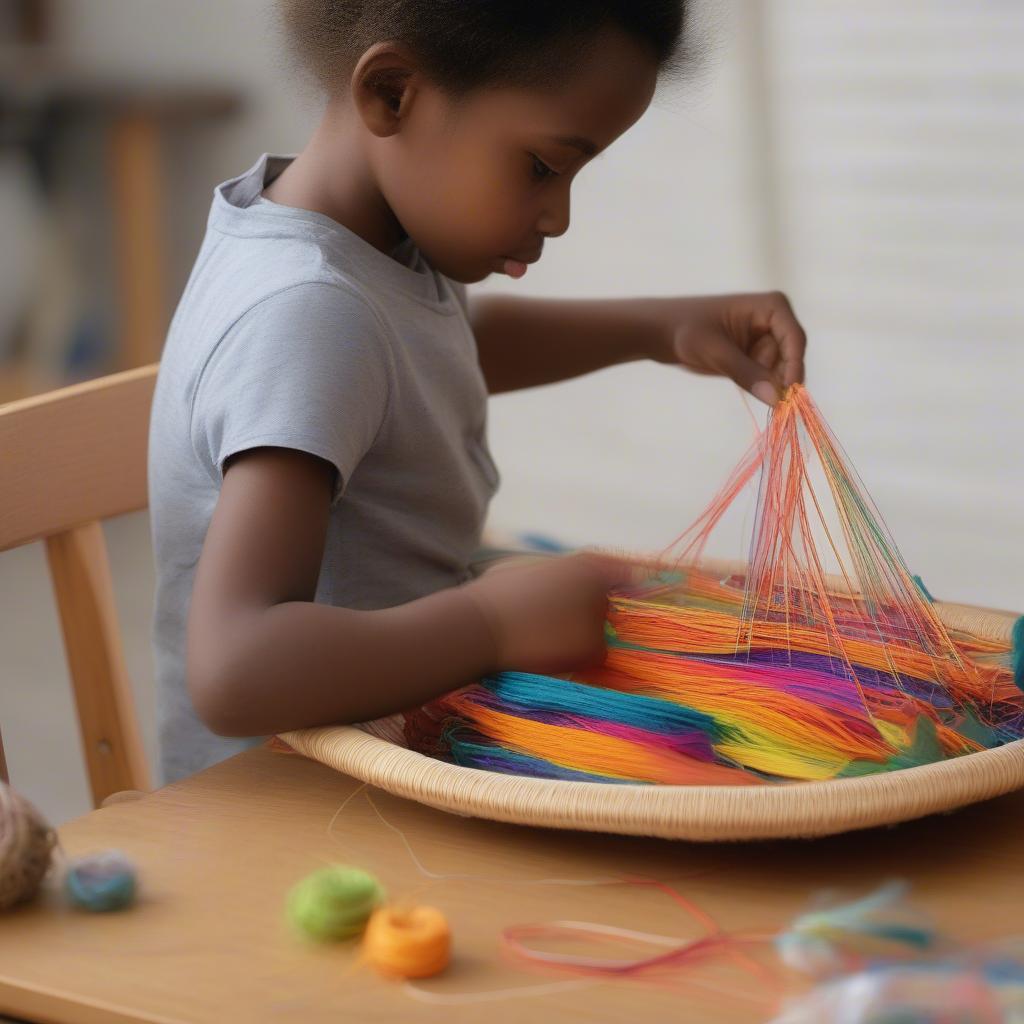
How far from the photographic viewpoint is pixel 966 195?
10.3 ft

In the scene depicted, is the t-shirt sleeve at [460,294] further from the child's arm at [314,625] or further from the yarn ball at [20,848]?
the yarn ball at [20,848]

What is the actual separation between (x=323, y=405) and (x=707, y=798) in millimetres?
345

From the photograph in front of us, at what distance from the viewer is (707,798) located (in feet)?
2.19

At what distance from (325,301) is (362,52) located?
0.59 ft

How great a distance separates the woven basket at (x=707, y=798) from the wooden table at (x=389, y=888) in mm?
30

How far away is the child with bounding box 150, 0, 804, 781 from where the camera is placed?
81 cm

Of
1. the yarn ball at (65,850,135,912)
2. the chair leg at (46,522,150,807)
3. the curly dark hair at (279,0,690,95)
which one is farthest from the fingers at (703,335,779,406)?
the yarn ball at (65,850,135,912)

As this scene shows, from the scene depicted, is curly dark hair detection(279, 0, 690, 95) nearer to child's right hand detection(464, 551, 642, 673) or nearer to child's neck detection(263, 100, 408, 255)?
child's neck detection(263, 100, 408, 255)

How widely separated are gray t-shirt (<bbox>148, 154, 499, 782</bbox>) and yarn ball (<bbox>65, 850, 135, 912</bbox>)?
26 centimetres

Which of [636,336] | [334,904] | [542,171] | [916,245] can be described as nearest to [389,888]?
[334,904]

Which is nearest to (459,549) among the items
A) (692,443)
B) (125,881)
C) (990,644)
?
(990,644)

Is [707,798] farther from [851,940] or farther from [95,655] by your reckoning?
[95,655]

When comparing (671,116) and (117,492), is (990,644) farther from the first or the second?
(671,116)

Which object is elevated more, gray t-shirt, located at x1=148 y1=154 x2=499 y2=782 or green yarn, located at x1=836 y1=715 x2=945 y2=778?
gray t-shirt, located at x1=148 y1=154 x2=499 y2=782
